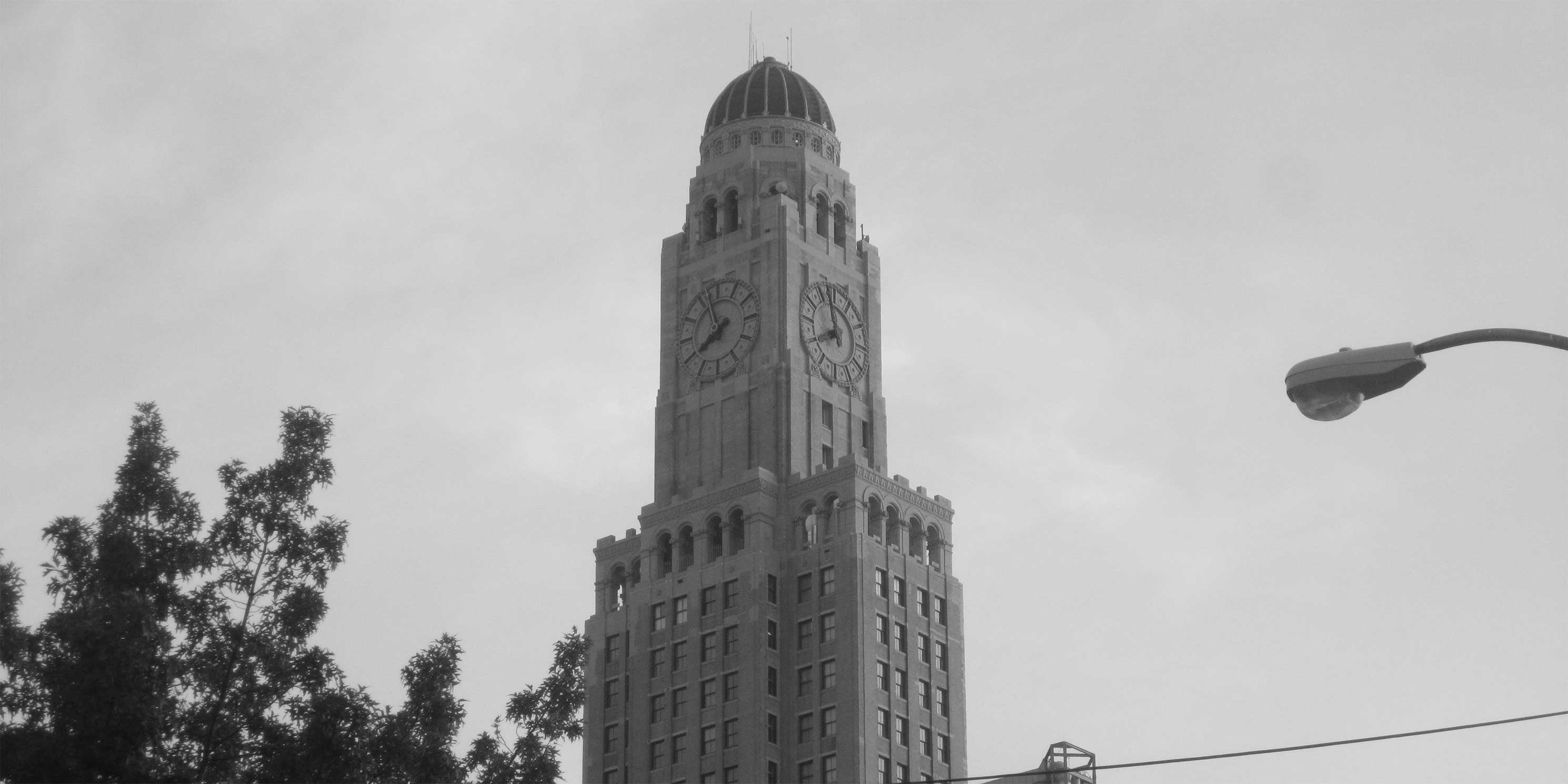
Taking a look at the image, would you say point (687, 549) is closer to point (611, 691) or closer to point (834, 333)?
point (611, 691)

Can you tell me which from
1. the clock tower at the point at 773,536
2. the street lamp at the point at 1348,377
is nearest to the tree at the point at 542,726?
the street lamp at the point at 1348,377

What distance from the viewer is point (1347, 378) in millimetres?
36125

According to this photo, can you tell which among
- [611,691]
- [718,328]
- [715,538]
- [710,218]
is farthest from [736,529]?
[710,218]

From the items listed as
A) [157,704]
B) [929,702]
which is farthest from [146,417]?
[929,702]

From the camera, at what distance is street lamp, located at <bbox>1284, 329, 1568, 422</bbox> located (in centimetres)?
3588

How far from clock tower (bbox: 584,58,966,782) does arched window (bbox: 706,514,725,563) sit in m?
0.13

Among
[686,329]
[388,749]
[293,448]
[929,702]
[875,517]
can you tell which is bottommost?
[388,749]

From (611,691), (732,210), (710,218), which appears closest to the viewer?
(611,691)

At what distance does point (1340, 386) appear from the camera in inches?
1427

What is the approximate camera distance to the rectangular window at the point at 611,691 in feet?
495

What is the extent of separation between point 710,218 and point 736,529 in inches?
902

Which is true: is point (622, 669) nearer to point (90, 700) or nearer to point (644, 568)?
point (644, 568)

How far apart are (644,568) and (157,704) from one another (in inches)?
4215

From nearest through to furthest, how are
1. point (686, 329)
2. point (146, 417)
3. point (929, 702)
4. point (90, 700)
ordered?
point (90, 700) < point (146, 417) < point (929, 702) < point (686, 329)
